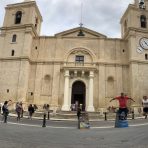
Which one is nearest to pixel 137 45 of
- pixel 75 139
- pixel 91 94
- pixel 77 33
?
pixel 77 33

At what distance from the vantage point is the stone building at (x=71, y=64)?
1176 inches

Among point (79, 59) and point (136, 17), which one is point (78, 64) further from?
point (136, 17)

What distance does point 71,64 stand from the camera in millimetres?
31562

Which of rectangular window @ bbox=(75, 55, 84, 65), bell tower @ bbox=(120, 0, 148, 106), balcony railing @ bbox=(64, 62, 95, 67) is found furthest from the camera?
rectangular window @ bbox=(75, 55, 84, 65)

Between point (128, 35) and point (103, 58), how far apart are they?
16.5ft

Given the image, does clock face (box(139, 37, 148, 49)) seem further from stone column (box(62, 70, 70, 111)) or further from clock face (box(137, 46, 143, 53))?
stone column (box(62, 70, 70, 111))

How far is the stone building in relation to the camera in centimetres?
2986

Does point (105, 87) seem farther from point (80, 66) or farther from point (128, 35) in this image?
point (128, 35)

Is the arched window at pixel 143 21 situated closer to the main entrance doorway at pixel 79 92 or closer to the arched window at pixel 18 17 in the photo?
the main entrance doorway at pixel 79 92

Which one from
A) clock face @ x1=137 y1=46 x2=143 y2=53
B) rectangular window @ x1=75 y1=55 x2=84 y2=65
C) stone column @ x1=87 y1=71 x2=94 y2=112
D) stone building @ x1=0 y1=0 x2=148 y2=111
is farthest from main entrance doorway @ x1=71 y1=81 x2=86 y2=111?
clock face @ x1=137 y1=46 x2=143 y2=53

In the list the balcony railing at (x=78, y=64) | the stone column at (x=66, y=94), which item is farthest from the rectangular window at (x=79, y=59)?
the stone column at (x=66, y=94)

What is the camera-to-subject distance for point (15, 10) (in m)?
35.1

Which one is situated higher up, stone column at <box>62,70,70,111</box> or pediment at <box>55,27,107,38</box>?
pediment at <box>55,27,107,38</box>

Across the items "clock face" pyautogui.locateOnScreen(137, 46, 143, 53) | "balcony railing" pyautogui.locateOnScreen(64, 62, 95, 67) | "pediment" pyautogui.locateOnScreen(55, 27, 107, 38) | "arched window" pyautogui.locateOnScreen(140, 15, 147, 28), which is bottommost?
"balcony railing" pyautogui.locateOnScreen(64, 62, 95, 67)
